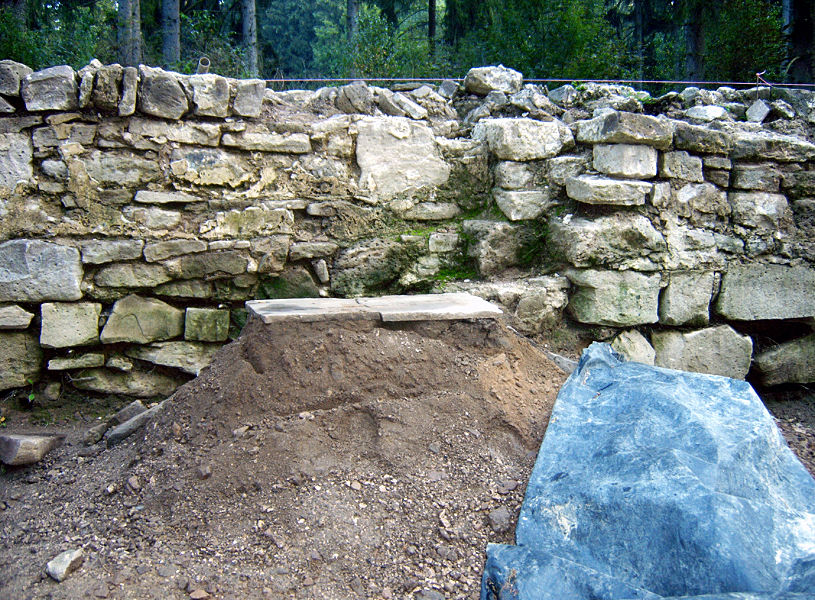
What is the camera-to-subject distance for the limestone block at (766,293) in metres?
3.99

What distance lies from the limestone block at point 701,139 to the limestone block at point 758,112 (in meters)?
0.68

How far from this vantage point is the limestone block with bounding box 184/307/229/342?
3584 mm

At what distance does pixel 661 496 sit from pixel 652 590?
0.93 feet

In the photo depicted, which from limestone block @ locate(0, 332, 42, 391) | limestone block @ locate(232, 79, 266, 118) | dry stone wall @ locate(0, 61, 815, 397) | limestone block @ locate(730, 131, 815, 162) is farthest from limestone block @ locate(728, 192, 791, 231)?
limestone block @ locate(0, 332, 42, 391)

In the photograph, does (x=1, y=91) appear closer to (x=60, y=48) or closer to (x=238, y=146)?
(x=238, y=146)

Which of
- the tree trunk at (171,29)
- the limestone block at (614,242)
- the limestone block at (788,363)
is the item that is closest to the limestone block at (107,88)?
the limestone block at (614,242)

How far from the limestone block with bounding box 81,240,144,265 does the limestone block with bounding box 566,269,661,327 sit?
8.12ft

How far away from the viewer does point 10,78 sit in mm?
3150

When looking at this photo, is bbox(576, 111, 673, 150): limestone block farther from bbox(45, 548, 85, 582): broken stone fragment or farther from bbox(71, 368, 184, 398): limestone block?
bbox(45, 548, 85, 582): broken stone fragment

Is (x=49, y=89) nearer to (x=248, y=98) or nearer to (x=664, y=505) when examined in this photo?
(x=248, y=98)

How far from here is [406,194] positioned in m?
3.91

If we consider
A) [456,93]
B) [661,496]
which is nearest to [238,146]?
[456,93]

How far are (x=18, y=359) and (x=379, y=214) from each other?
6.97 ft

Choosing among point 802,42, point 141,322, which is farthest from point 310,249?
point 802,42
